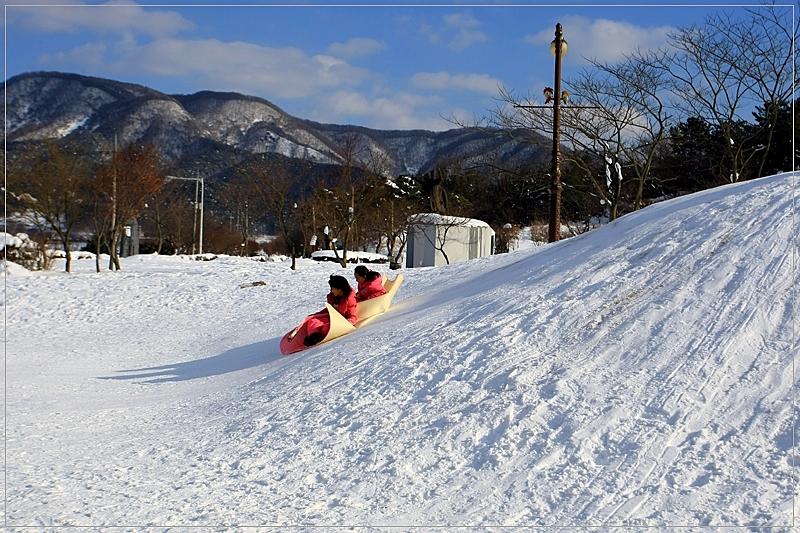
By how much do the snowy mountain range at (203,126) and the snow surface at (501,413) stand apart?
66.3ft

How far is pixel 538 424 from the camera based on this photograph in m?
4.55

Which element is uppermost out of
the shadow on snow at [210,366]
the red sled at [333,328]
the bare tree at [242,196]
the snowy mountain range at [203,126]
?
the snowy mountain range at [203,126]

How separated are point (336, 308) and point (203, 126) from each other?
34.6m

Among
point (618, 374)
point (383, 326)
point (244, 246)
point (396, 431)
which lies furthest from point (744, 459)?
point (244, 246)

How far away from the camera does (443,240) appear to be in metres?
21.1

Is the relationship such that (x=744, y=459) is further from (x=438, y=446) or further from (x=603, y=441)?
(x=438, y=446)

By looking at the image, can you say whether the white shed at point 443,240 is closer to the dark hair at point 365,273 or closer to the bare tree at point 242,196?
the dark hair at point 365,273

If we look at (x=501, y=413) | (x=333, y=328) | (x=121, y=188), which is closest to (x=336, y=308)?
(x=333, y=328)

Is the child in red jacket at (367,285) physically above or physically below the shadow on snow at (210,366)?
above

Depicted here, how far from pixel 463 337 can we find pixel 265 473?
7.85 ft

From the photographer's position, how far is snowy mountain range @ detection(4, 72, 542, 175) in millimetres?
27812

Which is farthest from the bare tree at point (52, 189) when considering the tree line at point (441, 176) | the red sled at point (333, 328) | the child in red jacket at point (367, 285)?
the red sled at point (333, 328)

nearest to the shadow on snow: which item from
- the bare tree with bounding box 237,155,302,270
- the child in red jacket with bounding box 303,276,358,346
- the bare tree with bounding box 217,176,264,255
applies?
the child in red jacket with bounding box 303,276,358,346

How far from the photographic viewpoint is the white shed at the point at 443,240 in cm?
2111
